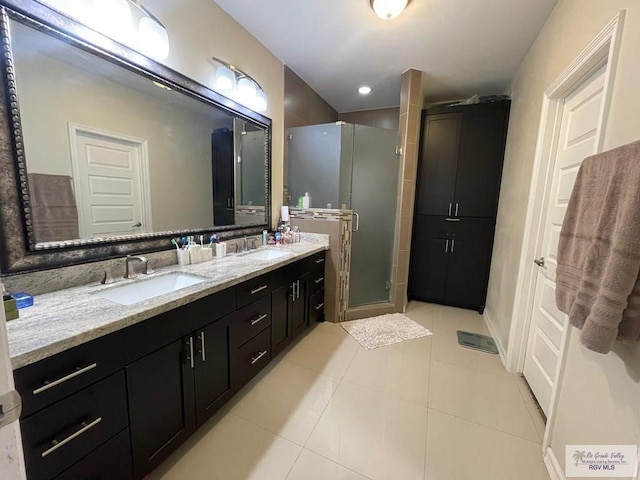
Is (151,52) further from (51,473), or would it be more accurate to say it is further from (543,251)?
(543,251)

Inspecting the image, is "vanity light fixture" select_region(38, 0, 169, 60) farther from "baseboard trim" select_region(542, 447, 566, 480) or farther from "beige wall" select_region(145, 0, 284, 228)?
"baseboard trim" select_region(542, 447, 566, 480)

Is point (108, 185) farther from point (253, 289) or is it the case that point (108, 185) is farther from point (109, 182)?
point (253, 289)

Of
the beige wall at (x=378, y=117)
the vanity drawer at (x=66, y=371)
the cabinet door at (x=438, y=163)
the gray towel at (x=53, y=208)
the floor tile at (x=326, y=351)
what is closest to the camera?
the vanity drawer at (x=66, y=371)

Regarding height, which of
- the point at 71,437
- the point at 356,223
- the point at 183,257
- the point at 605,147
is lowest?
the point at 71,437

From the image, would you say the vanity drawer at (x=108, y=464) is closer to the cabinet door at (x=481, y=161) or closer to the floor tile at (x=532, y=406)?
the floor tile at (x=532, y=406)

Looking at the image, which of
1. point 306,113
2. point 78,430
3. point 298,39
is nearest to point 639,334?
point 78,430

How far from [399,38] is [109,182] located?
89.8 inches

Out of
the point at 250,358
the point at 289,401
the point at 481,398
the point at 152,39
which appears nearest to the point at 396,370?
the point at 481,398

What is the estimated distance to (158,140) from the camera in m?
1.63

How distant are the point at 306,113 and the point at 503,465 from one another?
329cm

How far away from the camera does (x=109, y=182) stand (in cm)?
141

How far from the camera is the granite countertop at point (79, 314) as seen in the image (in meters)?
0.79

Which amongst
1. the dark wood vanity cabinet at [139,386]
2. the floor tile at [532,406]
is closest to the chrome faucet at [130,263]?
the dark wood vanity cabinet at [139,386]

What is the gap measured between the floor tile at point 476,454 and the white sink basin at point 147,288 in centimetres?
152
